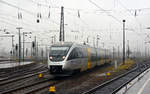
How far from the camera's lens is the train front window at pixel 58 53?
18934 millimetres

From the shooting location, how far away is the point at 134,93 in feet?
41.6

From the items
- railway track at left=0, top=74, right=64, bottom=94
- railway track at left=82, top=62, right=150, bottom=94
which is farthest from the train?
railway track at left=82, top=62, right=150, bottom=94

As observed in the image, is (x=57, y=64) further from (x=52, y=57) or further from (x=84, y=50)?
(x=84, y=50)

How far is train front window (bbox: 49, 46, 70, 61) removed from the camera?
1893 cm

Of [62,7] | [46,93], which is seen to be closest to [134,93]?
[46,93]

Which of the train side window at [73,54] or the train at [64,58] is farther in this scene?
the train side window at [73,54]

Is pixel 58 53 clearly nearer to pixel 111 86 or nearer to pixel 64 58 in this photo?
pixel 64 58

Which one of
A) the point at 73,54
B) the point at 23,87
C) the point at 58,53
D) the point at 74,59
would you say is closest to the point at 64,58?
the point at 58,53

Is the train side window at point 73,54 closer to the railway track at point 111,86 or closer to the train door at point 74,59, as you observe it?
the train door at point 74,59

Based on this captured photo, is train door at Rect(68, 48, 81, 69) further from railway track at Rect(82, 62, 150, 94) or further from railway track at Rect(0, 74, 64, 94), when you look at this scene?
railway track at Rect(82, 62, 150, 94)

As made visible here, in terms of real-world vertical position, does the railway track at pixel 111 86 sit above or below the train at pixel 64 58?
below

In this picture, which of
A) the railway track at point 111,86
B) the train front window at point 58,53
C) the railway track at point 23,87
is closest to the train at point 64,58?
the train front window at point 58,53

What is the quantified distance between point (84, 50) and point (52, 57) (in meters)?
5.93

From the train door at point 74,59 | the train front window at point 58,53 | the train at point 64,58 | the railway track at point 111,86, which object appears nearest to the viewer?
the railway track at point 111,86
